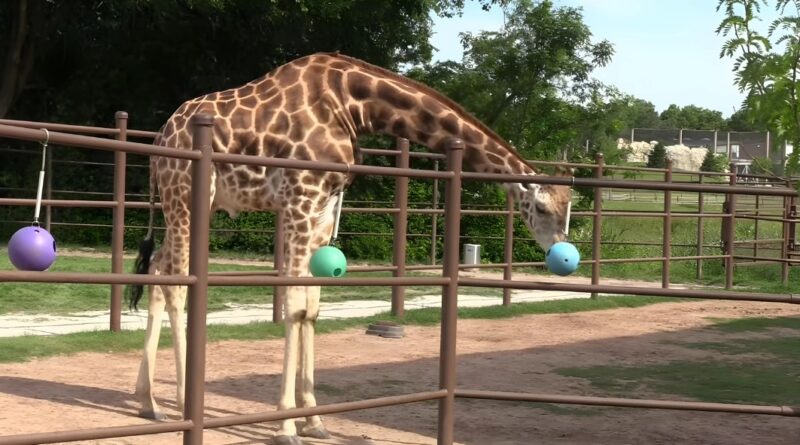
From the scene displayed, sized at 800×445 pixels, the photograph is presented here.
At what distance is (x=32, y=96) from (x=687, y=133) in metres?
62.1

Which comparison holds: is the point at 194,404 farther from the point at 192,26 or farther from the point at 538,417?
the point at 192,26

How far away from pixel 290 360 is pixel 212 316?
4186mm

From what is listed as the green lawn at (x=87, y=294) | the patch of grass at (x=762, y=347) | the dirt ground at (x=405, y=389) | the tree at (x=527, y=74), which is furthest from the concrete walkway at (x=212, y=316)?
the tree at (x=527, y=74)

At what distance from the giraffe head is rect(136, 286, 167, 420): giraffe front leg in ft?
6.75

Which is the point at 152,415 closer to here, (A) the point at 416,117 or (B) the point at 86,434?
(A) the point at 416,117

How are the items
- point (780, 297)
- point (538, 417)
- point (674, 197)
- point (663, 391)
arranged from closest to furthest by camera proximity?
point (780, 297) < point (538, 417) < point (663, 391) < point (674, 197)

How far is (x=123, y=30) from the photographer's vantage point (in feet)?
57.8

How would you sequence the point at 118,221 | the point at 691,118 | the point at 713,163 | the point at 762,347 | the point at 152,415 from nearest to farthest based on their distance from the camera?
1. the point at 152,415
2. the point at 118,221
3. the point at 762,347
4. the point at 713,163
5. the point at 691,118

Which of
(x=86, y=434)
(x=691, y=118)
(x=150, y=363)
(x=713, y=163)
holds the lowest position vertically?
A: (x=150, y=363)

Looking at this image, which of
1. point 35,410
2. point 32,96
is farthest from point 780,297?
point 32,96

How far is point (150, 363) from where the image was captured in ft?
17.5

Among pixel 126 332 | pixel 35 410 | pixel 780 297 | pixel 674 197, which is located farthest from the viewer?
pixel 674 197

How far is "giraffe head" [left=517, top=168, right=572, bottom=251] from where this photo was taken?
568cm

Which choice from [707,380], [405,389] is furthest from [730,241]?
[405,389]
